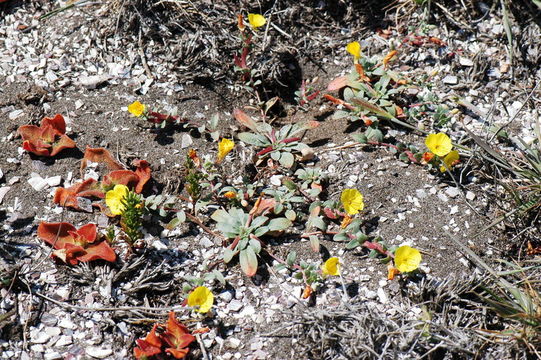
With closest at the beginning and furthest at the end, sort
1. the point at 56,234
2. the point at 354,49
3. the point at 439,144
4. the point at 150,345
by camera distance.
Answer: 1. the point at 150,345
2. the point at 56,234
3. the point at 439,144
4. the point at 354,49

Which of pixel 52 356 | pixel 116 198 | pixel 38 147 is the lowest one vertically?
pixel 52 356

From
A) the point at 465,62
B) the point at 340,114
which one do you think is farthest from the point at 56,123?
the point at 465,62

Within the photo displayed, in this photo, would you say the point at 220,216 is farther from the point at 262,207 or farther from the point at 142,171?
the point at 142,171

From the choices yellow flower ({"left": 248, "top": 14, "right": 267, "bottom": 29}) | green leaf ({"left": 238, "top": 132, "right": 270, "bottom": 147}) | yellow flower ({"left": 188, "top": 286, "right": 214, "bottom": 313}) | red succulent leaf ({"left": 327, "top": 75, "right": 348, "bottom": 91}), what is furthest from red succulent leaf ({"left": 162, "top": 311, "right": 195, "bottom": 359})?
yellow flower ({"left": 248, "top": 14, "right": 267, "bottom": 29})

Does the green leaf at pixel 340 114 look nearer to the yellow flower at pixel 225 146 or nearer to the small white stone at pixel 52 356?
the yellow flower at pixel 225 146

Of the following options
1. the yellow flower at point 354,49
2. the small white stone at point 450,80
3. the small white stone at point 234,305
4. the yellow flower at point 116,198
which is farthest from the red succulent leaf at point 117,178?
the small white stone at point 450,80

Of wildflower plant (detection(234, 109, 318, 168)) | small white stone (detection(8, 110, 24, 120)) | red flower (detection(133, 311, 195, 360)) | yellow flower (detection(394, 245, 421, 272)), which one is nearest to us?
red flower (detection(133, 311, 195, 360))

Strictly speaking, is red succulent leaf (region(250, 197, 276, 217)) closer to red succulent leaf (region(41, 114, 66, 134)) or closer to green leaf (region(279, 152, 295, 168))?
green leaf (region(279, 152, 295, 168))
